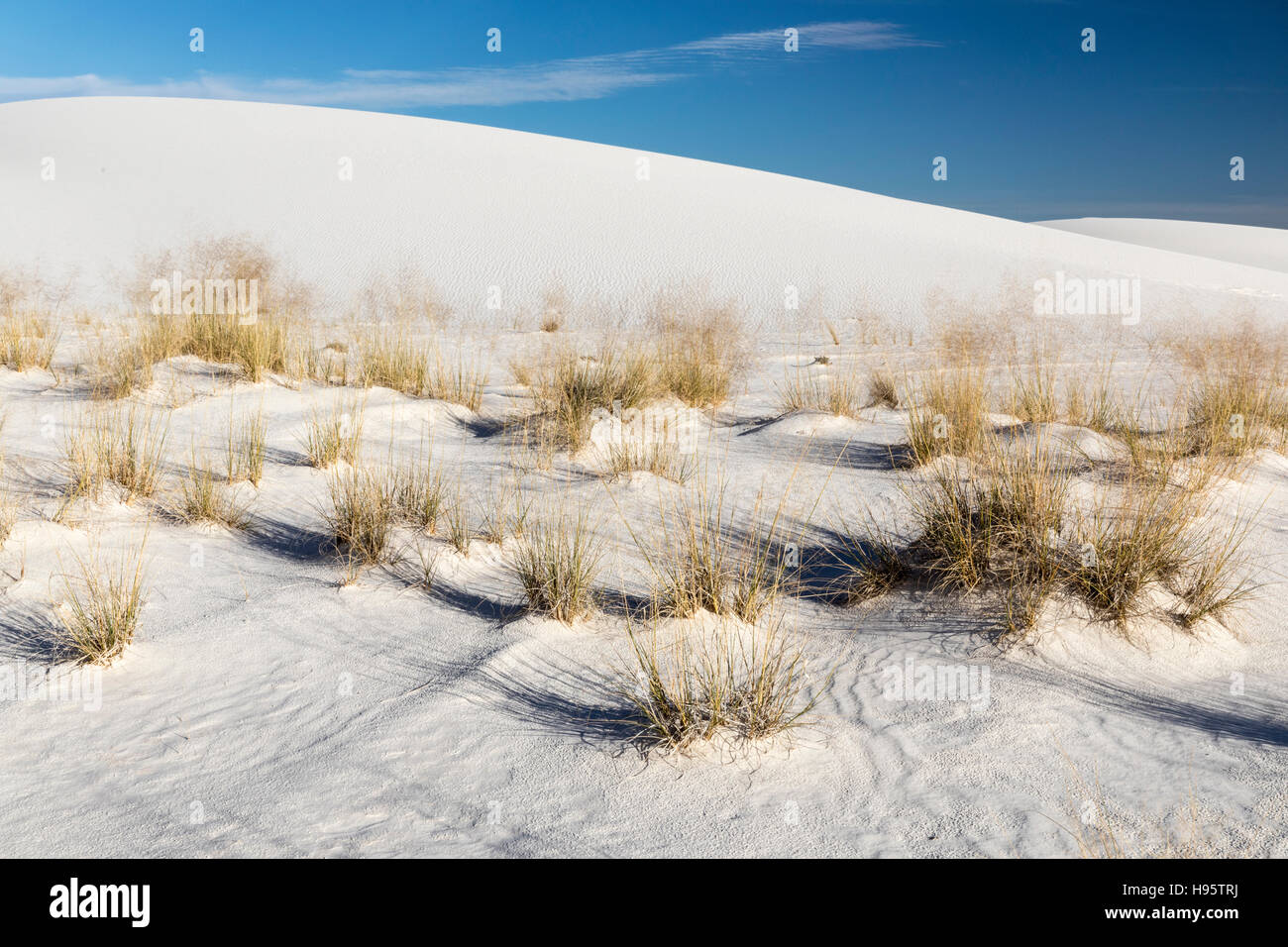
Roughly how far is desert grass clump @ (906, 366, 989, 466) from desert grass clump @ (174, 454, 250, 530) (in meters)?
3.17

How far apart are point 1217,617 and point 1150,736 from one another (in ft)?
2.75

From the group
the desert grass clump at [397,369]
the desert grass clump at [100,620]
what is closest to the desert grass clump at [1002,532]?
the desert grass clump at [100,620]

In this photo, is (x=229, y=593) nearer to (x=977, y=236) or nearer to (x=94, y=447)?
(x=94, y=447)

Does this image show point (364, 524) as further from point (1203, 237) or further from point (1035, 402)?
point (1203, 237)

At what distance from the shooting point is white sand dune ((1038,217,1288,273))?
3098 centimetres

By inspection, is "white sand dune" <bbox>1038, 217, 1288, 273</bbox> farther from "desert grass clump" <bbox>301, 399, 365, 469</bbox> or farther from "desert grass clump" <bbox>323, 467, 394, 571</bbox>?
"desert grass clump" <bbox>323, 467, 394, 571</bbox>

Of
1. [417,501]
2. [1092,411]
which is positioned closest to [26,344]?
[417,501]

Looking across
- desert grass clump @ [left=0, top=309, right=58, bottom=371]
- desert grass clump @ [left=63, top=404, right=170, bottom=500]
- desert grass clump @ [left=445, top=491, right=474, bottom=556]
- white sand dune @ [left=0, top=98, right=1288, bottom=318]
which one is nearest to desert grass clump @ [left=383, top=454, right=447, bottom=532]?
desert grass clump @ [left=445, top=491, right=474, bottom=556]

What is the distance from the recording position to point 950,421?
4707 millimetres

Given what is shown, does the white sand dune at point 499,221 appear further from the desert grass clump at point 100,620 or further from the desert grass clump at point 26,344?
the desert grass clump at point 100,620

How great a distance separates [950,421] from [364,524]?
9.90ft

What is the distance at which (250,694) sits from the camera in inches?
100

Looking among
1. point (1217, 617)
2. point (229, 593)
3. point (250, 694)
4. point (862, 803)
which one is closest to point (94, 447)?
point (229, 593)
